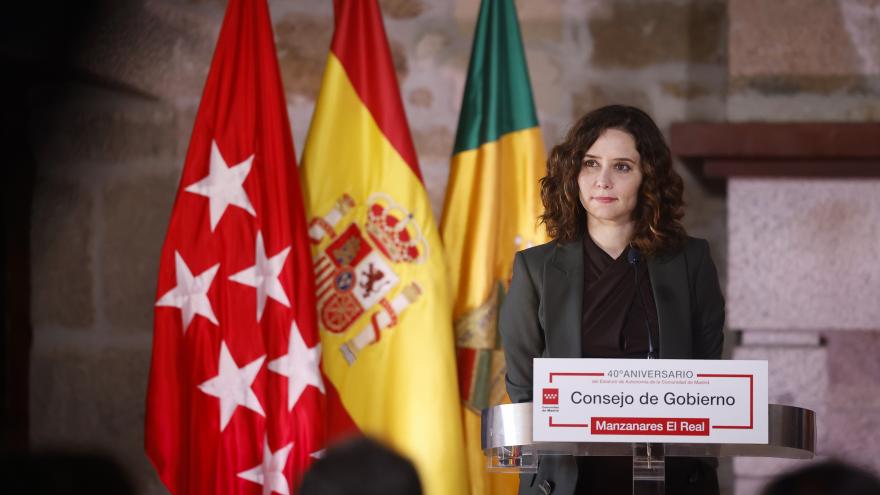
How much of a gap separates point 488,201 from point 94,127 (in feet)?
4.58

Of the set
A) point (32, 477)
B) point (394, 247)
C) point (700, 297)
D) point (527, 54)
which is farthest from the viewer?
point (527, 54)

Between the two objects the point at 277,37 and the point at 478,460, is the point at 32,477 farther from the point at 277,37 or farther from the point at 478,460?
the point at 277,37

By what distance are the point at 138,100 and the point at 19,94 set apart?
384mm

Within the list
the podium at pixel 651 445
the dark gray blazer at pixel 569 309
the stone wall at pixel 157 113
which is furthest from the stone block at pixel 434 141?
the podium at pixel 651 445

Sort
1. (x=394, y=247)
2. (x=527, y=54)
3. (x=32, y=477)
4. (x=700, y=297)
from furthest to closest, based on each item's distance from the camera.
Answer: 1. (x=527, y=54)
2. (x=394, y=247)
3. (x=700, y=297)
4. (x=32, y=477)

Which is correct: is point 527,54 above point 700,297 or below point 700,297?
above

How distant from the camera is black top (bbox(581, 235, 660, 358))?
2383 mm

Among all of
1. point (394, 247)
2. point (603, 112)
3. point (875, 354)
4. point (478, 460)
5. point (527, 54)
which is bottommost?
point (478, 460)

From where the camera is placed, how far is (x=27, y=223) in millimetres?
3787

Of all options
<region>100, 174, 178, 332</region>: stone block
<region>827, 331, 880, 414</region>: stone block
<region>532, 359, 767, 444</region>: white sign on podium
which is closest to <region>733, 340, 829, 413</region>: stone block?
<region>827, 331, 880, 414</region>: stone block

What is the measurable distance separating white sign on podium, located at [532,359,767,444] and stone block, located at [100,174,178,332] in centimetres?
222

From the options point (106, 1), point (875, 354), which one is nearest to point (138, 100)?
point (106, 1)

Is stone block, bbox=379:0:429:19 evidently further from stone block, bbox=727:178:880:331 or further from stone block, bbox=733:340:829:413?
stone block, bbox=733:340:829:413

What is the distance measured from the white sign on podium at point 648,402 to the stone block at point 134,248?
7.30 feet
